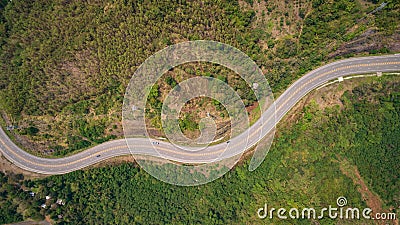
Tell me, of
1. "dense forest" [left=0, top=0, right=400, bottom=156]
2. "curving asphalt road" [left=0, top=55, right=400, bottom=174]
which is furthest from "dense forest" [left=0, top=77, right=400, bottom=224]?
"dense forest" [left=0, top=0, right=400, bottom=156]

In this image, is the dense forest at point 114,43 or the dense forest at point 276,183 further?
the dense forest at point 276,183

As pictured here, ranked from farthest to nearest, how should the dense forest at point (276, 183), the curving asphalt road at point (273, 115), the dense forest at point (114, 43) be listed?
1. the curving asphalt road at point (273, 115)
2. the dense forest at point (276, 183)
3. the dense forest at point (114, 43)

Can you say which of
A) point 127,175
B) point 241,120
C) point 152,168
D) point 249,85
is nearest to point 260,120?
point 241,120

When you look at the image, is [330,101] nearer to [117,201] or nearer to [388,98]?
[388,98]

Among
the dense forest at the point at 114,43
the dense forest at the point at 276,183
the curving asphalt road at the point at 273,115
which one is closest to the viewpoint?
the dense forest at the point at 114,43

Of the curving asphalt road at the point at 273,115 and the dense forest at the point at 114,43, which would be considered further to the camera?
the curving asphalt road at the point at 273,115

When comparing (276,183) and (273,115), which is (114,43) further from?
(276,183)

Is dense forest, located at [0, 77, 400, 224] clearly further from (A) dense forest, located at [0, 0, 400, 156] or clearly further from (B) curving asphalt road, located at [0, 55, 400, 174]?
(A) dense forest, located at [0, 0, 400, 156]

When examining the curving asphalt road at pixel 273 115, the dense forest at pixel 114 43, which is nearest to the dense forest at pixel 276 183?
the curving asphalt road at pixel 273 115

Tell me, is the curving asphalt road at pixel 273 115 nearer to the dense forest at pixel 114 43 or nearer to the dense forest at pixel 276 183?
the dense forest at pixel 114 43
